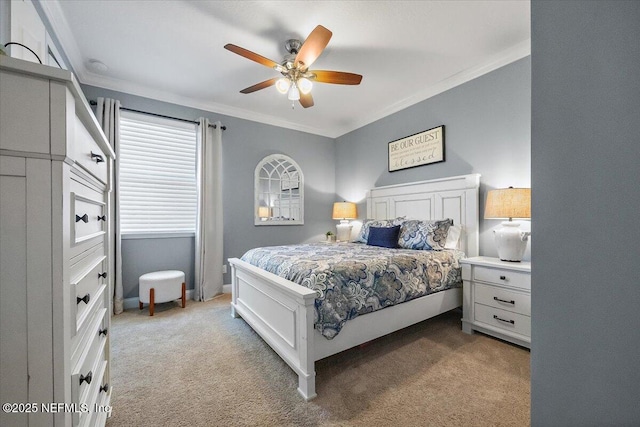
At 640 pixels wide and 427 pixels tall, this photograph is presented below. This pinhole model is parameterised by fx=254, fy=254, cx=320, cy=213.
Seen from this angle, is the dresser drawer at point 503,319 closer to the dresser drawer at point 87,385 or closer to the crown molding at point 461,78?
the crown molding at point 461,78

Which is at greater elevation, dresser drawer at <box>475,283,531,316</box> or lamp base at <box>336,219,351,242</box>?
lamp base at <box>336,219,351,242</box>

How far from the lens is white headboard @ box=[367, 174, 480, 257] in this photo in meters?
2.79

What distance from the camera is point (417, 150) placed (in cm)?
346

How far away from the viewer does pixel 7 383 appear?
585 millimetres

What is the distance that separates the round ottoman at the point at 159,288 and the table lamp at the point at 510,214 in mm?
3440

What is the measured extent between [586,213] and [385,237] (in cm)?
250

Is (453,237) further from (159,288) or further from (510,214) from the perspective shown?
(159,288)

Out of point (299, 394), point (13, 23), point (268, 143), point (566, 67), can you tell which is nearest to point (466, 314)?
point (299, 394)

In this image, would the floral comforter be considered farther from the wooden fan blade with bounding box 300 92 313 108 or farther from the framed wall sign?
the wooden fan blade with bounding box 300 92 313 108

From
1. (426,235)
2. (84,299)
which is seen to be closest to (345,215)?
(426,235)

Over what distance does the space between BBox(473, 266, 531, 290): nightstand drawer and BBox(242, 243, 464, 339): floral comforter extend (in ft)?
0.78

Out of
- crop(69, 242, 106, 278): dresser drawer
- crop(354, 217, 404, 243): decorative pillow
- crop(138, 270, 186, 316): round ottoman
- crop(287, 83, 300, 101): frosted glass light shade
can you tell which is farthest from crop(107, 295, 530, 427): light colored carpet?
crop(287, 83, 300, 101): frosted glass light shade

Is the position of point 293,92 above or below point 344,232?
above

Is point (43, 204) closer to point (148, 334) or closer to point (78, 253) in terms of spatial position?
point (78, 253)
